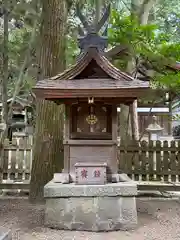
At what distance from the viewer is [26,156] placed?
9188 millimetres

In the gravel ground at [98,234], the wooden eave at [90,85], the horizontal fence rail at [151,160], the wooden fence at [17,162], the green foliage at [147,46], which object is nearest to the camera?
the gravel ground at [98,234]

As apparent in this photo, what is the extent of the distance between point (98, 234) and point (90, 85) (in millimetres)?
2394

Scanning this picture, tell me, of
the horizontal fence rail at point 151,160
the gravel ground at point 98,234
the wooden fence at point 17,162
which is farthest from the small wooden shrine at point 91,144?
the wooden fence at point 17,162

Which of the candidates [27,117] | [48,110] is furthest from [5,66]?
[27,117]

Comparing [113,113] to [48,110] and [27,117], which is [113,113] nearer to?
[48,110]

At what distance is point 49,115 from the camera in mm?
7297

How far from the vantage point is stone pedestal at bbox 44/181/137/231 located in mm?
5473

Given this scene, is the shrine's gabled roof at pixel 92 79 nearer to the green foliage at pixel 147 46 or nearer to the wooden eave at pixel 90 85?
the wooden eave at pixel 90 85

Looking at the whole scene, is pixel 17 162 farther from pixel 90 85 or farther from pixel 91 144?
pixel 90 85

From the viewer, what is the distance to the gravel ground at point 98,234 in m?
5.15

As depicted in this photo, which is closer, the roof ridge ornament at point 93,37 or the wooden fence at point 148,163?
the roof ridge ornament at point 93,37

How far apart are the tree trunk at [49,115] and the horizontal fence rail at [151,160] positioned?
7.71 feet

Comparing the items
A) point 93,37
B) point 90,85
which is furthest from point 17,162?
point 93,37

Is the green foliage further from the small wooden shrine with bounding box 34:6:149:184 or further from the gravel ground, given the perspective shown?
Answer: the gravel ground
